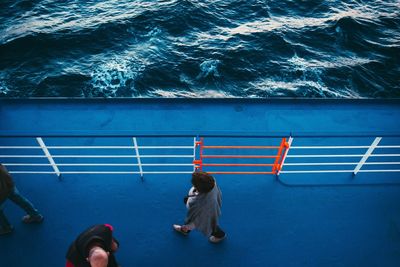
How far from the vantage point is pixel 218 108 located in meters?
7.28

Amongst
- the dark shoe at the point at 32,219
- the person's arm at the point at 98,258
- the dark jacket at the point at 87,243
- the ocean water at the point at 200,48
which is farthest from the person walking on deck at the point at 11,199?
the ocean water at the point at 200,48

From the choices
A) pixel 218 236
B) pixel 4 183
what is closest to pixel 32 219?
pixel 4 183

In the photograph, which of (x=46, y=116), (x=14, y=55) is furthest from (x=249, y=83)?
(x=14, y=55)

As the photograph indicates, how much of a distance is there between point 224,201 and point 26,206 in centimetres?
320

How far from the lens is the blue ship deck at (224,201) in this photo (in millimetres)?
4703

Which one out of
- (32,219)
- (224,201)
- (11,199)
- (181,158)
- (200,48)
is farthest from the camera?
(200,48)

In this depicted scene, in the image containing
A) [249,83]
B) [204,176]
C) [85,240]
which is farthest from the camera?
[249,83]

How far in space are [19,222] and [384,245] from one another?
5921 millimetres

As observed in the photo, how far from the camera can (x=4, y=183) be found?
405cm

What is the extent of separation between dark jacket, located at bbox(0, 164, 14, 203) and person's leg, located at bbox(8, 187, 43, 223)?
A: 0.13 meters

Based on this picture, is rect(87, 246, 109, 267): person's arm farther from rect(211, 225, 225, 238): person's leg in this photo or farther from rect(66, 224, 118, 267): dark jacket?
rect(211, 225, 225, 238): person's leg

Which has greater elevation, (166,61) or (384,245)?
(384,245)

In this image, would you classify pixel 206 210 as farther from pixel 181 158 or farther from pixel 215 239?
pixel 181 158

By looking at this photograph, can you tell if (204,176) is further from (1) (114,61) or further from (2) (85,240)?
(1) (114,61)
